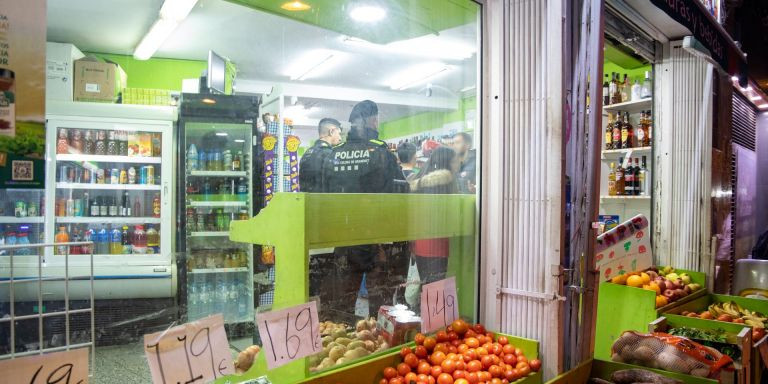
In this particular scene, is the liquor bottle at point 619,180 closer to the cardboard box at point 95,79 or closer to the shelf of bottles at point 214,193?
the shelf of bottles at point 214,193

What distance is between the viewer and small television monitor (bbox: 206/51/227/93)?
14.8 feet

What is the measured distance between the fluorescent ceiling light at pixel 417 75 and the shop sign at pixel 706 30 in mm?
1237

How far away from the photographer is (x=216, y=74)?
462 centimetres

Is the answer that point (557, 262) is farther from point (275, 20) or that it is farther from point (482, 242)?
point (275, 20)

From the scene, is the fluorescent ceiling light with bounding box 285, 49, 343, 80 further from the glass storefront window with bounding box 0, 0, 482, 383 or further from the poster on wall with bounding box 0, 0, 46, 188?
the poster on wall with bounding box 0, 0, 46, 188

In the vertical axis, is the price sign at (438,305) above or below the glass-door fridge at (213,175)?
below

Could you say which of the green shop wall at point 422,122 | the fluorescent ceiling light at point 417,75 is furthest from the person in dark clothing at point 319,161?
the fluorescent ceiling light at point 417,75

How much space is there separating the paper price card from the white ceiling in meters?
1.58

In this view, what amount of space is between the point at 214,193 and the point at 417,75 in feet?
7.14

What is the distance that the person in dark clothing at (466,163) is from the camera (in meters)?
2.61

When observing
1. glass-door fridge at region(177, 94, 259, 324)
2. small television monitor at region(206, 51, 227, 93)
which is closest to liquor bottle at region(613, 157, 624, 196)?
glass-door fridge at region(177, 94, 259, 324)

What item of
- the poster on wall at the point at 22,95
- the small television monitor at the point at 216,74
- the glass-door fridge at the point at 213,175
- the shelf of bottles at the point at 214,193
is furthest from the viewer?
the small television monitor at the point at 216,74

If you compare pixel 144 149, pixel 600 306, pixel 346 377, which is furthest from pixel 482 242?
pixel 144 149

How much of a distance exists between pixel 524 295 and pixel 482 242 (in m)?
0.32
